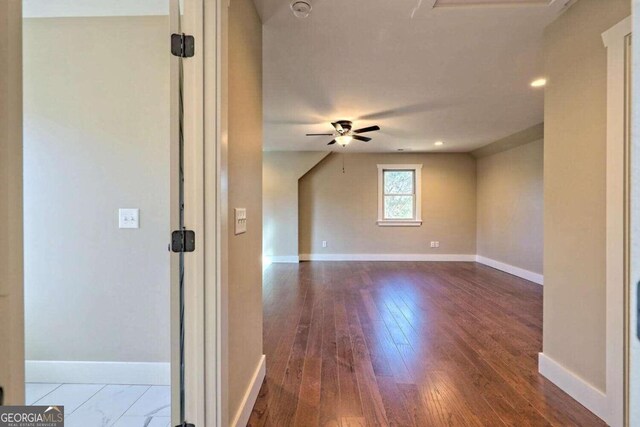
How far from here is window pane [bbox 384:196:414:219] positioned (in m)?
6.64

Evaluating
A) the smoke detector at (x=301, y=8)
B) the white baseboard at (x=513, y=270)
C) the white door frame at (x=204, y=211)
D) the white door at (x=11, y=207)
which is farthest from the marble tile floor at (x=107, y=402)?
the white baseboard at (x=513, y=270)

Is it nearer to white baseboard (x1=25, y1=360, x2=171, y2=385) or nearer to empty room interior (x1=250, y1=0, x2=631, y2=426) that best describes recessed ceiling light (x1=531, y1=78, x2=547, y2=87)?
empty room interior (x1=250, y1=0, x2=631, y2=426)

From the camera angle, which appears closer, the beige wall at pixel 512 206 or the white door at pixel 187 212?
the white door at pixel 187 212

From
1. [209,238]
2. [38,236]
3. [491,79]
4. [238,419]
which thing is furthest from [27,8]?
[491,79]

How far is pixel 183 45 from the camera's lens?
1.14m

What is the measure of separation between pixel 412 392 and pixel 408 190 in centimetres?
535

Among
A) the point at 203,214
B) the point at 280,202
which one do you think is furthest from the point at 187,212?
the point at 280,202

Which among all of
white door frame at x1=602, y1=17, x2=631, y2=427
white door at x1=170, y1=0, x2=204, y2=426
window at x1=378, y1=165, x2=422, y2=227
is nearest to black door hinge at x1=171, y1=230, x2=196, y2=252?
white door at x1=170, y1=0, x2=204, y2=426

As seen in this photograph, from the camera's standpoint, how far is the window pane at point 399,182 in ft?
21.7

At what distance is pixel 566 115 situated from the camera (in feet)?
5.81

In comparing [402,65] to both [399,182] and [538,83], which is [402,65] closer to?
[538,83]

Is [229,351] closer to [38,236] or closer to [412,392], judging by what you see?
[412,392]

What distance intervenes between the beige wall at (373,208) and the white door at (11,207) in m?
6.07

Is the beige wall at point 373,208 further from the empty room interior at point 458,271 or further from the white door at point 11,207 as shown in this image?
the white door at point 11,207
